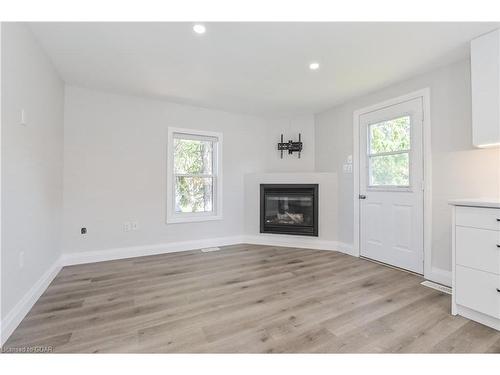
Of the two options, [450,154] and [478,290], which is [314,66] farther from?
[478,290]

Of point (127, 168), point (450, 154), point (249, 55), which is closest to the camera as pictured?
point (249, 55)

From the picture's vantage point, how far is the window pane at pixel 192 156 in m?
3.95

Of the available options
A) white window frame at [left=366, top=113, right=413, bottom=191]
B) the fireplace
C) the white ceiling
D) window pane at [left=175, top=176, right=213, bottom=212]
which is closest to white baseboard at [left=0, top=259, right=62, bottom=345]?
window pane at [left=175, top=176, right=213, bottom=212]

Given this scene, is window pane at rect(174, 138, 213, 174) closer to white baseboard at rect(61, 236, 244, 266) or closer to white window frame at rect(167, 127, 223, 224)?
white window frame at rect(167, 127, 223, 224)

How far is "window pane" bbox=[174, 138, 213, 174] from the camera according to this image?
395cm

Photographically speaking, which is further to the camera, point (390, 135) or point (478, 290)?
point (390, 135)

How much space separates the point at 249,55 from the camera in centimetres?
242

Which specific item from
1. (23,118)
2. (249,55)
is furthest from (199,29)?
(23,118)

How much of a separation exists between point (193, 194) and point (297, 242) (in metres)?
1.93

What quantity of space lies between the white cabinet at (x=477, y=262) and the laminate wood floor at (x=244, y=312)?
0.12 m

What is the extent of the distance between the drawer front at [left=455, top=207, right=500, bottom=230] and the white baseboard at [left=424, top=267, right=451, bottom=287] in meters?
0.95

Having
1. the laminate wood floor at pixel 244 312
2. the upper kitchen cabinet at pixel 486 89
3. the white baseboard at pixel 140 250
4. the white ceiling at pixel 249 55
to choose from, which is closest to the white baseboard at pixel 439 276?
the laminate wood floor at pixel 244 312
